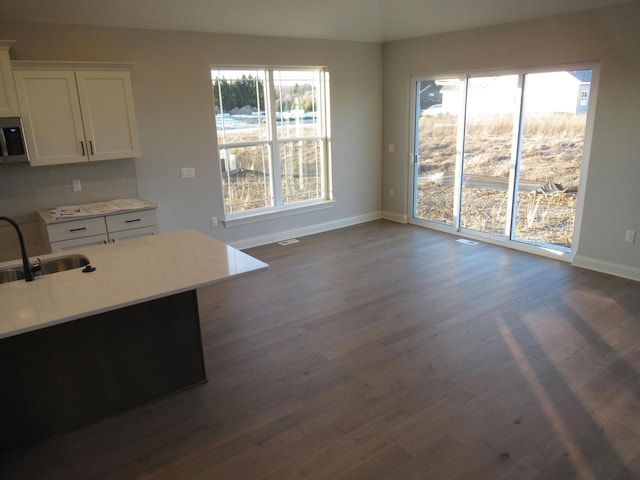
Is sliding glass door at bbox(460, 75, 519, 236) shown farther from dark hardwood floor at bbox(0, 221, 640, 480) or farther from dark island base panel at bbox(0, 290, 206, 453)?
dark island base panel at bbox(0, 290, 206, 453)

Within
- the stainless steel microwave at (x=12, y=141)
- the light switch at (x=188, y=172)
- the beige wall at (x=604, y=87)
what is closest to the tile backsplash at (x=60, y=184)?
the stainless steel microwave at (x=12, y=141)

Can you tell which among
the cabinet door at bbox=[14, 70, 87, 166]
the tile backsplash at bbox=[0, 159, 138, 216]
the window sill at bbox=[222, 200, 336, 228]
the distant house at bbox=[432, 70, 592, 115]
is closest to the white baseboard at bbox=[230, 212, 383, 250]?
the window sill at bbox=[222, 200, 336, 228]

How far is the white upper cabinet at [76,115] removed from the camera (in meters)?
3.97

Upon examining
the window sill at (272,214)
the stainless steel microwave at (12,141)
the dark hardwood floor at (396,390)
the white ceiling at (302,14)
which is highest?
the white ceiling at (302,14)

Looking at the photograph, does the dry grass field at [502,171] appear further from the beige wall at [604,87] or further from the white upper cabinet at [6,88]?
the white upper cabinet at [6,88]

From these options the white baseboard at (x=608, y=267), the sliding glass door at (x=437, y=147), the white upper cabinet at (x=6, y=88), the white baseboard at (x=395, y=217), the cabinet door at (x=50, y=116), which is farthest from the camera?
the white baseboard at (x=395, y=217)

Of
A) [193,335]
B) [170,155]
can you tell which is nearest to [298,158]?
[170,155]

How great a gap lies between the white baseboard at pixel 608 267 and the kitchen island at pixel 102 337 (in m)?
3.91

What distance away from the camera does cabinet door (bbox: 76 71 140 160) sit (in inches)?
166

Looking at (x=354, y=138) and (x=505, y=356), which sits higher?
(x=354, y=138)

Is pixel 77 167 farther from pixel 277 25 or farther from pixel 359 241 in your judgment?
pixel 359 241

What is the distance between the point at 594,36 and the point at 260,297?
413 cm

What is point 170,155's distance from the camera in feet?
16.9

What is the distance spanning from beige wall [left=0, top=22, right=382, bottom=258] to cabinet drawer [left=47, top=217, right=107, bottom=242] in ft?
2.19
